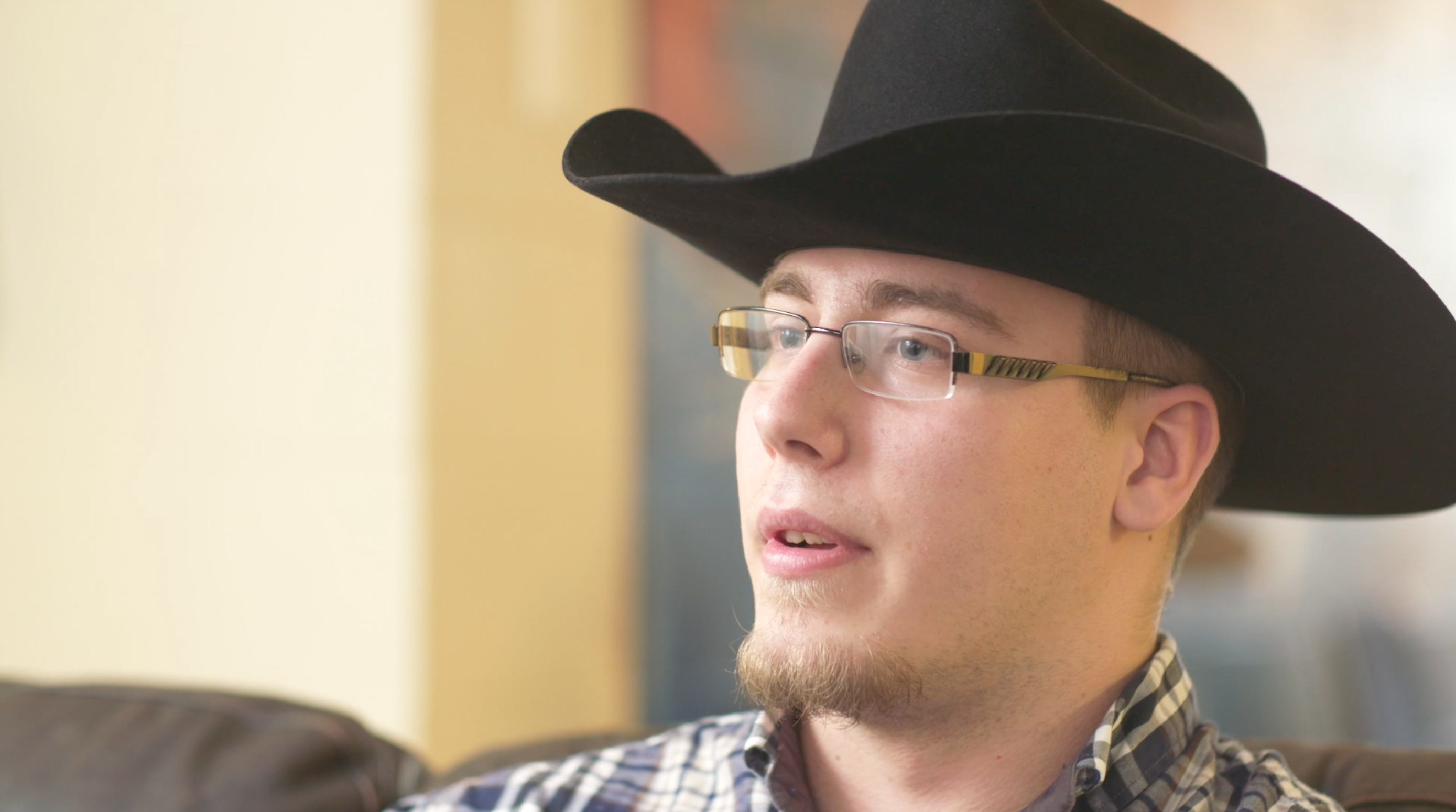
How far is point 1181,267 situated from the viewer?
107 centimetres

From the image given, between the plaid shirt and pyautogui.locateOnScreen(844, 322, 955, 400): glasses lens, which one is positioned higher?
pyautogui.locateOnScreen(844, 322, 955, 400): glasses lens

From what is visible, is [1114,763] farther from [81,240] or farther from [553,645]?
[81,240]

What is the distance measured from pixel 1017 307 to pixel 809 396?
0.66 feet

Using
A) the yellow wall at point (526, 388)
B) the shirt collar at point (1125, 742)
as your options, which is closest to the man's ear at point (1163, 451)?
the shirt collar at point (1125, 742)

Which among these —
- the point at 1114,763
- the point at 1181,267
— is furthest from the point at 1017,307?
the point at 1114,763

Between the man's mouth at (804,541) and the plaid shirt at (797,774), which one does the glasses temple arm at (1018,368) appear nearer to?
the man's mouth at (804,541)

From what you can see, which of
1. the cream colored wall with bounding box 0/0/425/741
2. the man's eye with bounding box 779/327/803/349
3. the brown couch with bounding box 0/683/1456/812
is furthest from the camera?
the cream colored wall with bounding box 0/0/425/741

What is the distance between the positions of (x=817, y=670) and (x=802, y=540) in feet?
0.39

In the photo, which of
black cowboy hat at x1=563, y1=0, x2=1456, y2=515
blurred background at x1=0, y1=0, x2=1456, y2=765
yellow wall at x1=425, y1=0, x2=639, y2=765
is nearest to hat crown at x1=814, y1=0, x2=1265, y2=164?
black cowboy hat at x1=563, y1=0, x2=1456, y2=515

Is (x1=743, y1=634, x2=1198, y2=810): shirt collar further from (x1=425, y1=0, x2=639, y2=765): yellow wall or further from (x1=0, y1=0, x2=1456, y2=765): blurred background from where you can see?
(x1=425, y1=0, x2=639, y2=765): yellow wall

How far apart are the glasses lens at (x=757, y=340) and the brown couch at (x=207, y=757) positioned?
21.0 inches

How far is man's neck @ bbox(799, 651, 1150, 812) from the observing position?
1.16 m

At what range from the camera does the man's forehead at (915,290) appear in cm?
111

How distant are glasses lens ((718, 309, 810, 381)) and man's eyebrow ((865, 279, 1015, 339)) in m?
0.08
